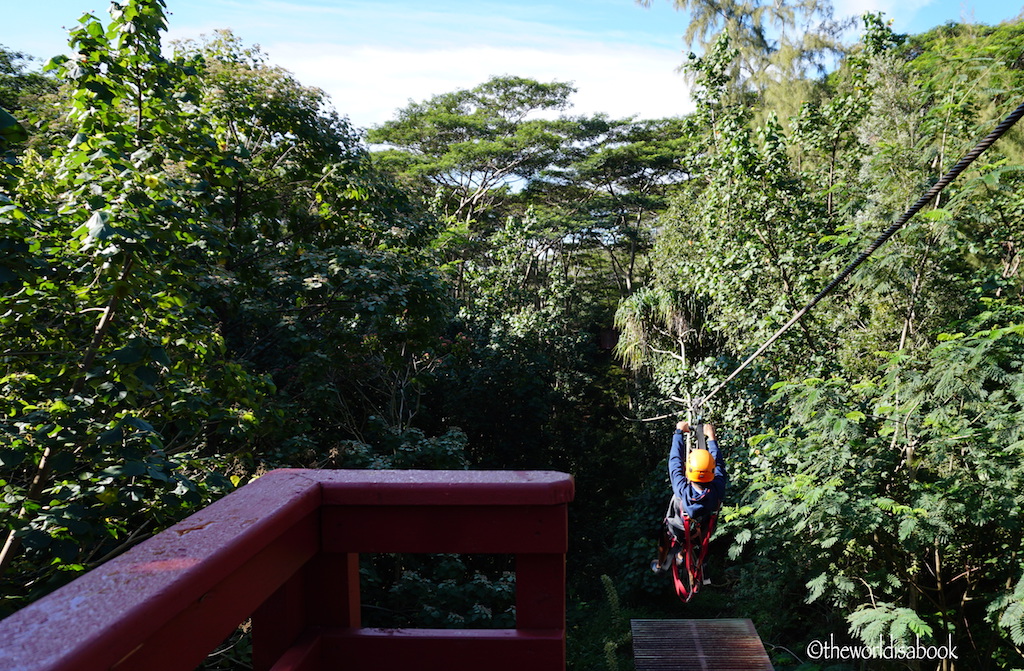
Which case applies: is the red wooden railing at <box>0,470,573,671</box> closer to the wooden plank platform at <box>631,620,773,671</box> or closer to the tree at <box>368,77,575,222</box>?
the wooden plank platform at <box>631,620,773,671</box>

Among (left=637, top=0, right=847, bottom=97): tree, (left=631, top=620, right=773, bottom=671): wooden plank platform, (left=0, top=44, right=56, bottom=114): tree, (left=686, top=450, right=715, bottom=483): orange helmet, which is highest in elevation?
(left=637, top=0, right=847, bottom=97): tree

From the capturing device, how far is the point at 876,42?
827 centimetres

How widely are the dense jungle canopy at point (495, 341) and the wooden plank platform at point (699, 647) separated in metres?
0.68

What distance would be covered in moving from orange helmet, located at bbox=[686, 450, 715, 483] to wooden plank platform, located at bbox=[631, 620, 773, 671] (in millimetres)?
1182

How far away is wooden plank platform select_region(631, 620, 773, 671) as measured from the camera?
496 cm

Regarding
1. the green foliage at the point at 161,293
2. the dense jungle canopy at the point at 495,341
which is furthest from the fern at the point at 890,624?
the green foliage at the point at 161,293

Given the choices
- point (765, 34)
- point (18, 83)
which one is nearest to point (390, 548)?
point (18, 83)

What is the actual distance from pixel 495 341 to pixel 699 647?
637 centimetres

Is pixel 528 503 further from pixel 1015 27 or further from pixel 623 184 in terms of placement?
pixel 623 184

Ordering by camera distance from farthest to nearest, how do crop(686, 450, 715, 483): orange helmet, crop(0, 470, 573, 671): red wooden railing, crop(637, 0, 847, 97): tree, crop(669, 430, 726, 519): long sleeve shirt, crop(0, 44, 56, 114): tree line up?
crop(637, 0, 847, 97): tree < crop(0, 44, 56, 114): tree < crop(669, 430, 726, 519): long sleeve shirt < crop(686, 450, 715, 483): orange helmet < crop(0, 470, 573, 671): red wooden railing

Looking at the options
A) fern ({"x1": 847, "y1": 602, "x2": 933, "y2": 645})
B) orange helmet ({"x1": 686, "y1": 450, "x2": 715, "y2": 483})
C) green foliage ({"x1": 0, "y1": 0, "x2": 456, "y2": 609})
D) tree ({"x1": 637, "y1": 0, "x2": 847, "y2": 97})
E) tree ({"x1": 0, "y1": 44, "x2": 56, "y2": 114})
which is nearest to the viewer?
green foliage ({"x1": 0, "y1": 0, "x2": 456, "y2": 609})

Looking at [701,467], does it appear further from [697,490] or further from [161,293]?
[161,293]

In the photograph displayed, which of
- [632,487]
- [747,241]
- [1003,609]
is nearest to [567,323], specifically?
[632,487]

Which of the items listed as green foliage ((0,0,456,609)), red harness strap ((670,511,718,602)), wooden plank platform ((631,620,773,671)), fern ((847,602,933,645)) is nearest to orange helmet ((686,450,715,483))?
red harness strap ((670,511,718,602))
